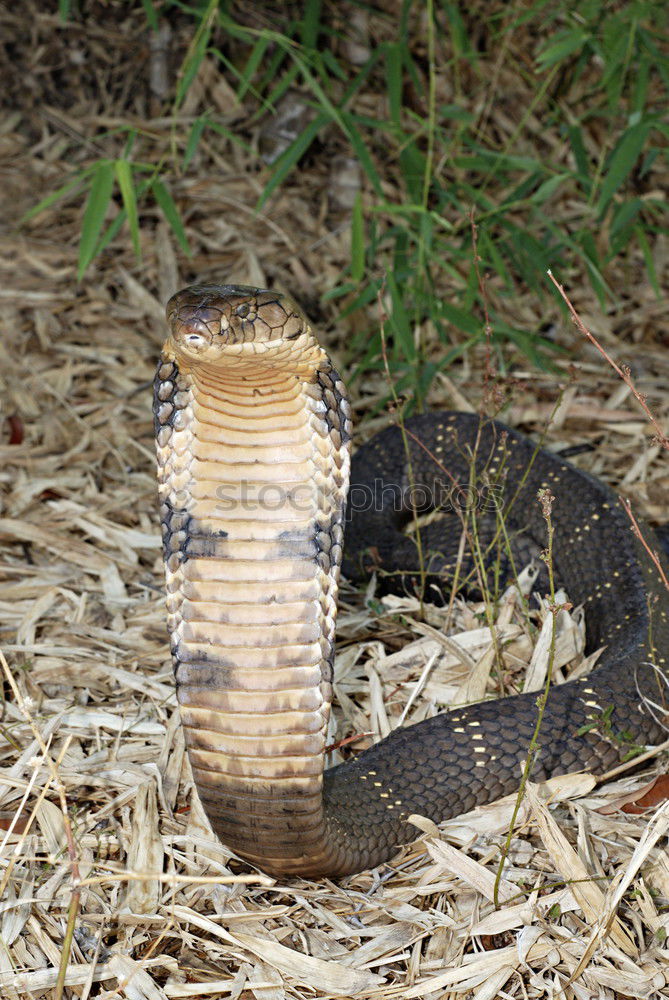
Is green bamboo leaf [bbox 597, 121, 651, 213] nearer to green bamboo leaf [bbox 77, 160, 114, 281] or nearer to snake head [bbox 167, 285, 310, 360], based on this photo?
green bamboo leaf [bbox 77, 160, 114, 281]

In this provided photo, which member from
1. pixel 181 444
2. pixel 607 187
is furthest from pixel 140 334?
pixel 181 444

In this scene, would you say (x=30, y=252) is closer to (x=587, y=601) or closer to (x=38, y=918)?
(x=587, y=601)

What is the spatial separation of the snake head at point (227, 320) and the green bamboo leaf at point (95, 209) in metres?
1.68

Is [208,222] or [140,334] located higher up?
[208,222]

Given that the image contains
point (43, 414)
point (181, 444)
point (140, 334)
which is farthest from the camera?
point (140, 334)

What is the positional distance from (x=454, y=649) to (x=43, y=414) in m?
2.14

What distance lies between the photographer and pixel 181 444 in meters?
2.22

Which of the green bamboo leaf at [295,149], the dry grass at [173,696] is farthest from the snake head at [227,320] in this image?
the green bamboo leaf at [295,149]

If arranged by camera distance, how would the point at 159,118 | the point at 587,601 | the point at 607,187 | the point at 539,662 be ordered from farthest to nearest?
the point at 159,118
the point at 607,187
the point at 587,601
the point at 539,662

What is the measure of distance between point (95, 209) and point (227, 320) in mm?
1909

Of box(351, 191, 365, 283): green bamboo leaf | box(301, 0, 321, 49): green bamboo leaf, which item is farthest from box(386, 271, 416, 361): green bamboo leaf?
box(301, 0, 321, 49): green bamboo leaf

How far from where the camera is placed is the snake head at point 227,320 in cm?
189

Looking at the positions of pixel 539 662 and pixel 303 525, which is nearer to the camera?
pixel 303 525

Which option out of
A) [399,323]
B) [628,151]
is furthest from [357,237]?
[628,151]
